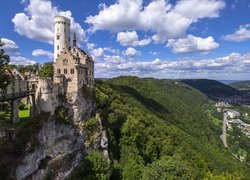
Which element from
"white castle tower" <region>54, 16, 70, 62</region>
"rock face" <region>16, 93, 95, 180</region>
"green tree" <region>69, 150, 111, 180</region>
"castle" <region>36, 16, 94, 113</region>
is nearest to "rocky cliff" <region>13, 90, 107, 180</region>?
"rock face" <region>16, 93, 95, 180</region>

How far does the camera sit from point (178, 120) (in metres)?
139

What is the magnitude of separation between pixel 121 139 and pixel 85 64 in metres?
24.1

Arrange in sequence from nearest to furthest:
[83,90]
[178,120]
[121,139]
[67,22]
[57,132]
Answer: [57,132]
[83,90]
[67,22]
[121,139]
[178,120]

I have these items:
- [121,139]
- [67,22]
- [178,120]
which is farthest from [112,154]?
[178,120]

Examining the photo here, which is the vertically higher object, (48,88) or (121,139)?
(48,88)

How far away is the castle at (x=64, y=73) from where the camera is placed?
44.6 m

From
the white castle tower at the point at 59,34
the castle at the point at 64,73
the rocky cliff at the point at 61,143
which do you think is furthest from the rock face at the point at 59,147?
the white castle tower at the point at 59,34

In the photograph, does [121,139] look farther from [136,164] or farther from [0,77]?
[0,77]

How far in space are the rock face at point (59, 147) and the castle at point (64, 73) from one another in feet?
7.67

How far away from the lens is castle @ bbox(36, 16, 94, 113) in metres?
44.6

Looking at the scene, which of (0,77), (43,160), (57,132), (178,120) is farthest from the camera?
(178,120)

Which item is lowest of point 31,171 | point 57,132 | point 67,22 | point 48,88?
point 31,171

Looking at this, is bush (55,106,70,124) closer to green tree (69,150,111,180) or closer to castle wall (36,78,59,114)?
castle wall (36,78,59,114)

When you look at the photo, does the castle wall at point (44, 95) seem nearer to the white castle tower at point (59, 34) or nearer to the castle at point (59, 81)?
the castle at point (59, 81)
